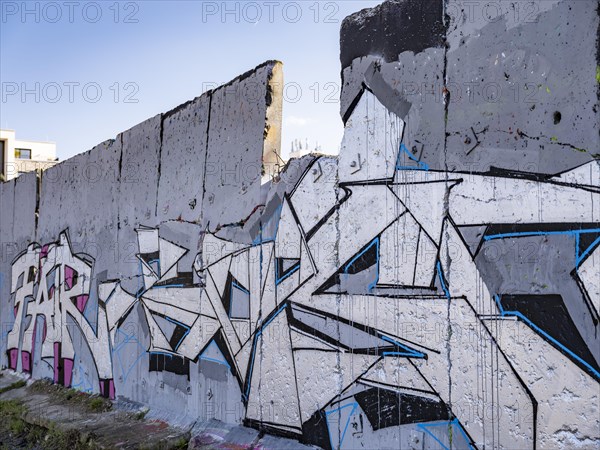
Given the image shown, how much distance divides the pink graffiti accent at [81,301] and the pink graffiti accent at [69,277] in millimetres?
296

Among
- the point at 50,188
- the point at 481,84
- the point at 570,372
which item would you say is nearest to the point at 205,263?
the point at 481,84

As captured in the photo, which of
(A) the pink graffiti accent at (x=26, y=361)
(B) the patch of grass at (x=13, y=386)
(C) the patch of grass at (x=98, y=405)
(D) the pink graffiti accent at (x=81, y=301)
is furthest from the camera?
(A) the pink graffiti accent at (x=26, y=361)

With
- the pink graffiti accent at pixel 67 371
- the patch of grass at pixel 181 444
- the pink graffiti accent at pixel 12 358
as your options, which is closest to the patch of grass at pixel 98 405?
the pink graffiti accent at pixel 67 371

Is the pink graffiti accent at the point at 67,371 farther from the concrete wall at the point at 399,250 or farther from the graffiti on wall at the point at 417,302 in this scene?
the graffiti on wall at the point at 417,302

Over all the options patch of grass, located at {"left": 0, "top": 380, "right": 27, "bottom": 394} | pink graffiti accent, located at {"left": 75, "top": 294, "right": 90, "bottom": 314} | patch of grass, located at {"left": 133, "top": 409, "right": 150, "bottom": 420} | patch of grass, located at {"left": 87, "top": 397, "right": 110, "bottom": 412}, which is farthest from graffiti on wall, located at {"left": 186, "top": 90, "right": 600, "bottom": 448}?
patch of grass, located at {"left": 0, "top": 380, "right": 27, "bottom": 394}

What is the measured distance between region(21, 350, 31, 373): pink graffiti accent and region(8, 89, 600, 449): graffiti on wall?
15.9 feet

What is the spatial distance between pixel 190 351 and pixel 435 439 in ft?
9.20

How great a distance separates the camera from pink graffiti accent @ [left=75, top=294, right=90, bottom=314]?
312 inches

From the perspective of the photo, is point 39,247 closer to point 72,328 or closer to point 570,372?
point 72,328

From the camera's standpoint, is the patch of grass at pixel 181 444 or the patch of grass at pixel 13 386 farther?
the patch of grass at pixel 13 386

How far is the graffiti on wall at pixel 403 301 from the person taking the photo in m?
3.13

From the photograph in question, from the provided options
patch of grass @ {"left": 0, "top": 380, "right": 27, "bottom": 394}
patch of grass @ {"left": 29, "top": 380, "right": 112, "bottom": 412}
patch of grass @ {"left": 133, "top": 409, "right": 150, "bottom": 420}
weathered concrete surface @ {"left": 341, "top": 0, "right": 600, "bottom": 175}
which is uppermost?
weathered concrete surface @ {"left": 341, "top": 0, "right": 600, "bottom": 175}

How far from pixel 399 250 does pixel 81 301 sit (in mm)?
5540

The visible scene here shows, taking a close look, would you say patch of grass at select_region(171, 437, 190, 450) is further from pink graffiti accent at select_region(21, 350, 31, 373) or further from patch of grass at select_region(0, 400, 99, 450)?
pink graffiti accent at select_region(21, 350, 31, 373)
